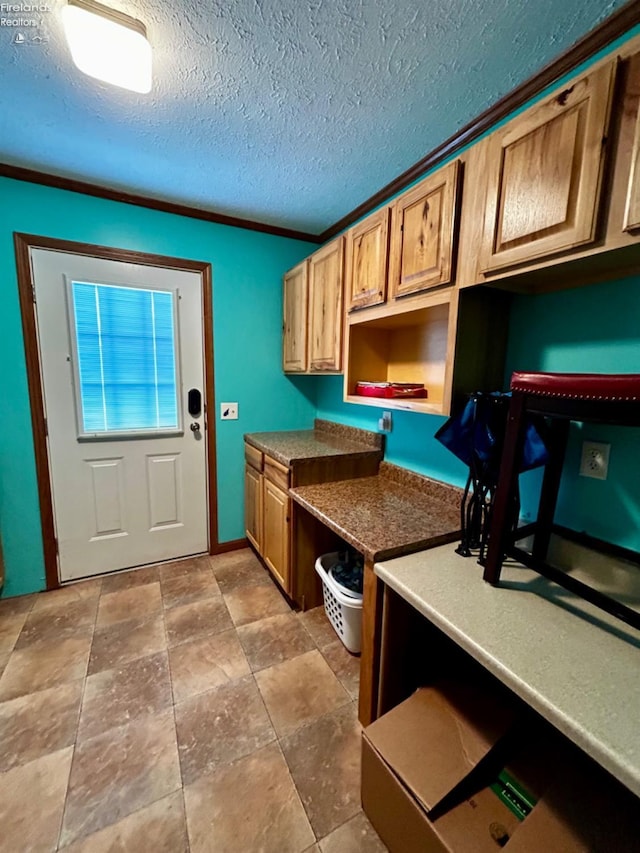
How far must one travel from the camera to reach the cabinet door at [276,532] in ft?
6.58

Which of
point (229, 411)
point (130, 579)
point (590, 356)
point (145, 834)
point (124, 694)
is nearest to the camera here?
point (145, 834)

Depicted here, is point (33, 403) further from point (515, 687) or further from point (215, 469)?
point (515, 687)

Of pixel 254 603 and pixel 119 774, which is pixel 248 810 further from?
pixel 254 603

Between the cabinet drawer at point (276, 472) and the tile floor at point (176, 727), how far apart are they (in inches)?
29.4

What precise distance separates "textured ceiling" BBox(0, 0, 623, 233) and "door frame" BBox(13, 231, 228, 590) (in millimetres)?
374

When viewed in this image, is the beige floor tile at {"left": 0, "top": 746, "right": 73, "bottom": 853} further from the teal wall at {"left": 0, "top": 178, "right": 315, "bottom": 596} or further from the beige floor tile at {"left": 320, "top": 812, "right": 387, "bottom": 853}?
the teal wall at {"left": 0, "top": 178, "right": 315, "bottom": 596}

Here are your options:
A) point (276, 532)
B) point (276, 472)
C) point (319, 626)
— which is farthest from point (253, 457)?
point (319, 626)

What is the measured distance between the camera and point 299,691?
5.09ft

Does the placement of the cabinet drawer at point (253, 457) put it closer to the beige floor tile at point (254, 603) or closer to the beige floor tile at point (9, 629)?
the beige floor tile at point (254, 603)

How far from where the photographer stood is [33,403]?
206cm

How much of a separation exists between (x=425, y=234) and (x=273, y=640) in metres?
2.02

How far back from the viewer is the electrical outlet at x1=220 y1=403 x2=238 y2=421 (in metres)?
2.57

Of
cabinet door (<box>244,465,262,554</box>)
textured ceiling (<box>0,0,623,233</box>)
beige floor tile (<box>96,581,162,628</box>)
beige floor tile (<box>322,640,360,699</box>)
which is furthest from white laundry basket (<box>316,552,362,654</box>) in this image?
textured ceiling (<box>0,0,623,233</box>)

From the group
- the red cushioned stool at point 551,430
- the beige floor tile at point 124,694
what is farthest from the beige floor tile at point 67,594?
the red cushioned stool at point 551,430
